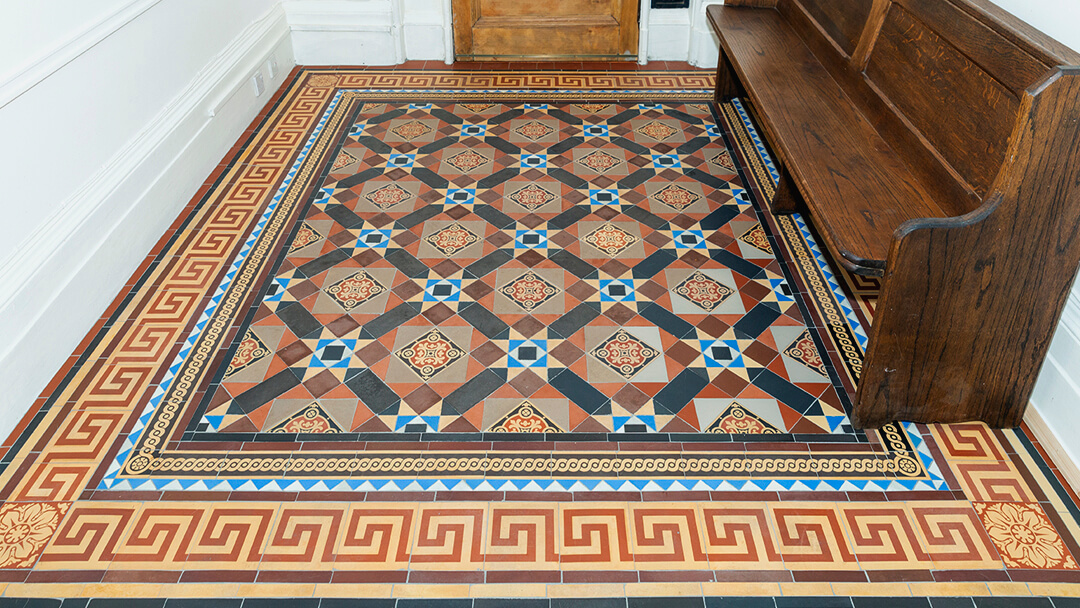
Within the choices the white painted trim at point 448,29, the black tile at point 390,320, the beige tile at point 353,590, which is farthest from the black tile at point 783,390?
the white painted trim at point 448,29

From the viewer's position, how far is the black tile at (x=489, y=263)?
11.2 feet

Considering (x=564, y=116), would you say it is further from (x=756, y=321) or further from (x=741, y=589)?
(x=741, y=589)

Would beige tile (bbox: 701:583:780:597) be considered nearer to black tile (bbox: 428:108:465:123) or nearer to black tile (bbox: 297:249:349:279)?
black tile (bbox: 297:249:349:279)

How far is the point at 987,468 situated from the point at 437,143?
3226 millimetres

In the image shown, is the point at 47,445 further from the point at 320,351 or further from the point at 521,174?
the point at 521,174

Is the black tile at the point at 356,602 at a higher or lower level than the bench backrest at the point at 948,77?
lower

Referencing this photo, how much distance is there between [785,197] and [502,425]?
76.5 inches

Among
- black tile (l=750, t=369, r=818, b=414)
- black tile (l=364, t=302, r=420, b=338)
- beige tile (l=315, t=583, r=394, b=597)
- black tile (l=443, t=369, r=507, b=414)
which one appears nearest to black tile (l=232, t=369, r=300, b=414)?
black tile (l=364, t=302, r=420, b=338)

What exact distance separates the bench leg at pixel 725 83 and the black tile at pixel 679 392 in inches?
102

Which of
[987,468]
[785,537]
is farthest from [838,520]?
[987,468]

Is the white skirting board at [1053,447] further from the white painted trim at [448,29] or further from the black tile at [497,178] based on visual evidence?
the white painted trim at [448,29]

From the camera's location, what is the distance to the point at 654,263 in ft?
11.4

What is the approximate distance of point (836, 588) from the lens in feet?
7.11

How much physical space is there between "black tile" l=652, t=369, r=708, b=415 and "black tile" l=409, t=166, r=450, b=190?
5.97 feet
